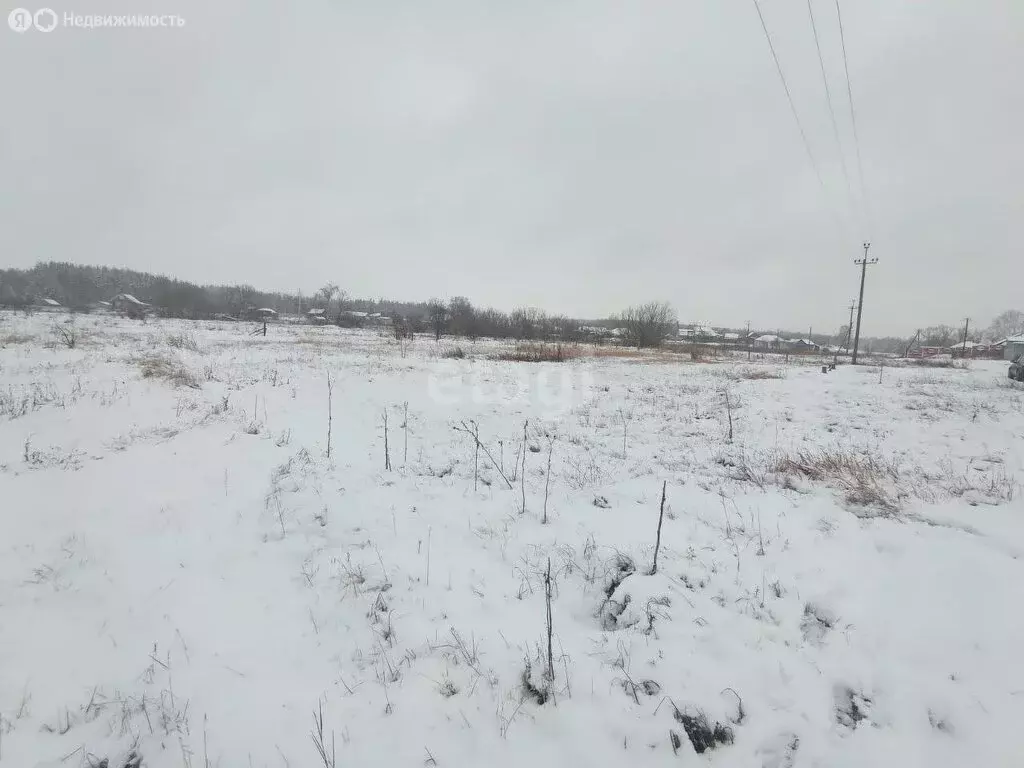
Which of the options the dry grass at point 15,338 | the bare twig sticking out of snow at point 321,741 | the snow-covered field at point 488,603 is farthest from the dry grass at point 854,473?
the dry grass at point 15,338

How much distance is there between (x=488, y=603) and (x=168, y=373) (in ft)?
38.5

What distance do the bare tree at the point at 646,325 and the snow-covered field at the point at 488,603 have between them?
163 feet

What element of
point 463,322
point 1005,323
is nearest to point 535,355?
point 463,322

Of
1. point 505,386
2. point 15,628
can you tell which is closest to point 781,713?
point 15,628

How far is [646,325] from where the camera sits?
56.2m

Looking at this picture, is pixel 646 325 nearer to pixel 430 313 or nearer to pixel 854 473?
pixel 430 313

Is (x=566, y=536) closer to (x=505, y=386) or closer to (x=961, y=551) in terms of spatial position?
(x=961, y=551)

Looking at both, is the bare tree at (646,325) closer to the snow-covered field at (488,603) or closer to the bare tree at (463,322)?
the bare tree at (463,322)

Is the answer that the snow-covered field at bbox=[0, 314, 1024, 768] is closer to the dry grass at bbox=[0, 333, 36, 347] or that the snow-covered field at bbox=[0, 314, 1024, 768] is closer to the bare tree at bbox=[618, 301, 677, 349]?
the dry grass at bbox=[0, 333, 36, 347]

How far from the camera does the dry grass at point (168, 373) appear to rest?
10.4 m

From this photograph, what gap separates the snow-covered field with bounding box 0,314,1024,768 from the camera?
258 cm

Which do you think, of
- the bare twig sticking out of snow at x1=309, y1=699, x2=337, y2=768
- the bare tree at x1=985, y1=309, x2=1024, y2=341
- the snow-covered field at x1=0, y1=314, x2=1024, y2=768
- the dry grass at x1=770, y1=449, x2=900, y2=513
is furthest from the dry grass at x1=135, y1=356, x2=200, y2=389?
the bare tree at x1=985, y1=309, x2=1024, y2=341

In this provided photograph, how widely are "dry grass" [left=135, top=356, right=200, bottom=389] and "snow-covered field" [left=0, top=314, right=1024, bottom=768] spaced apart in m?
2.77

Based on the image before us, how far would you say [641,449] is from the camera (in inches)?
329
